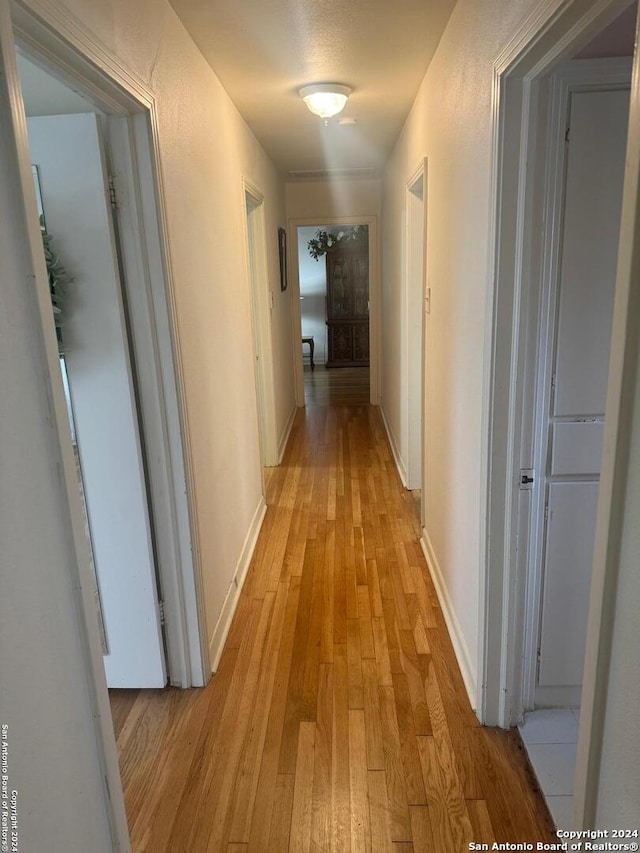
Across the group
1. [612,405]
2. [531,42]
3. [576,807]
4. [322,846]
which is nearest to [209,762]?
[322,846]

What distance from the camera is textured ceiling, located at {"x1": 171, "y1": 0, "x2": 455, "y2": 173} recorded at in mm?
1930

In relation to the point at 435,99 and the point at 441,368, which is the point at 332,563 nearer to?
the point at 441,368

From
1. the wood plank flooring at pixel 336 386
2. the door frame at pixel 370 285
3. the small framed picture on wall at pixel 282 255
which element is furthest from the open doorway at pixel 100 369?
the wood plank flooring at pixel 336 386

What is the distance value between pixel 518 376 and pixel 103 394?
129 centimetres

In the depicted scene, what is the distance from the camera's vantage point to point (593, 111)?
1.56 metres

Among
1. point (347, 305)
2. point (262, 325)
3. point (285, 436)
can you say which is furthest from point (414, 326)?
point (347, 305)

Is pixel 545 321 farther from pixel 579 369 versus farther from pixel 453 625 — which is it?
pixel 453 625

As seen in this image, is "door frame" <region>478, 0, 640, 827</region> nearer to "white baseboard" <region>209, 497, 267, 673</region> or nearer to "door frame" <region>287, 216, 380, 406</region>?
"white baseboard" <region>209, 497, 267, 673</region>

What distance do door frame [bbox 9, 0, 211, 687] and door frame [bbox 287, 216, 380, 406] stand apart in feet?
13.7

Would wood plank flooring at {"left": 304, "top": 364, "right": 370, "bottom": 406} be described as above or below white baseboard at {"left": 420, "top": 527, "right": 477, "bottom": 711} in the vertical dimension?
above

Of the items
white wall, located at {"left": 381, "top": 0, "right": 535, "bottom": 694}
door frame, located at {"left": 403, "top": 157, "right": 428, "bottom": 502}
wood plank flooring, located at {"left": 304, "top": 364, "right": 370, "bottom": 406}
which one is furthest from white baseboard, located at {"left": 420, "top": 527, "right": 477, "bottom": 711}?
wood plank flooring, located at {"left": 304, "top": 364, "right": 370, "bottom": 406}

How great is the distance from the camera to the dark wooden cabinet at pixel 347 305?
324 inches

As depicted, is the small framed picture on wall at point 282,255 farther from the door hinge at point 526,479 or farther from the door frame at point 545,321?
the door hinge at point 526,479

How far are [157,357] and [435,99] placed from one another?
1.67m
